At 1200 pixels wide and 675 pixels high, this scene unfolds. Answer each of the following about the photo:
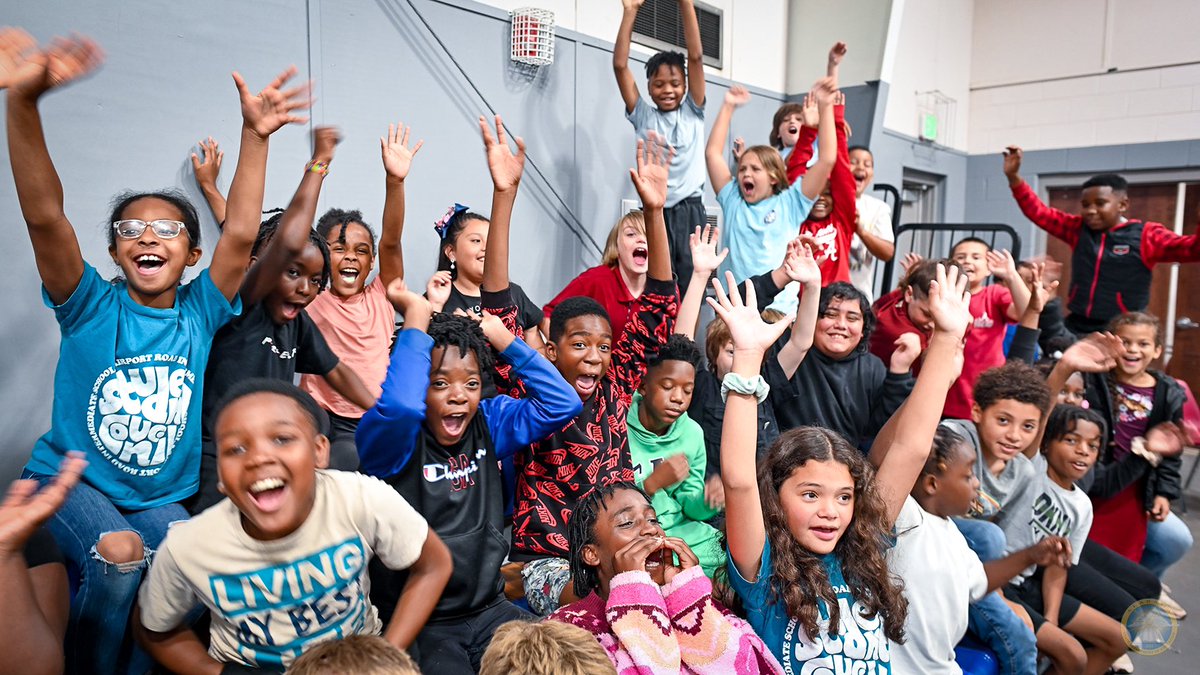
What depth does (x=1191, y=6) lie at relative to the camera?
6.51 metres

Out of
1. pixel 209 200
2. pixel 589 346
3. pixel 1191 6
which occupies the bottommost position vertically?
pixel 589 346

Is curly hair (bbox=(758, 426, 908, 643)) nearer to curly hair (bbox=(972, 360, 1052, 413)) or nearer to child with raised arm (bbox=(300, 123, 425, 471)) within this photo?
curly hair (bbox=(972, 360, 1052, 413))

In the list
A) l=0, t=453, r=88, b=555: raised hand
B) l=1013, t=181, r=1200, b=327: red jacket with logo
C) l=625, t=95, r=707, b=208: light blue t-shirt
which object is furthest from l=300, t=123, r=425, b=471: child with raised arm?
l=1013, t=181, r=1200, b=327: red jacket with logo

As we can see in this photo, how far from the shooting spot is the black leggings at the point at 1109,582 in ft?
8.28

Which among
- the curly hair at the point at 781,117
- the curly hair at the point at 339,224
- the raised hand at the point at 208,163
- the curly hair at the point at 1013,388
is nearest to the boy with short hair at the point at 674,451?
the curly hair at the point at 1013,388

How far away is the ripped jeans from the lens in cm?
156

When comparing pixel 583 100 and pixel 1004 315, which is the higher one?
pixel 583 100

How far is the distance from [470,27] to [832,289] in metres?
2.13

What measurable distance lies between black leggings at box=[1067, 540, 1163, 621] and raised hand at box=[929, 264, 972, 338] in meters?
1.25

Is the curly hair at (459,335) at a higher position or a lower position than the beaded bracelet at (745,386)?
higher

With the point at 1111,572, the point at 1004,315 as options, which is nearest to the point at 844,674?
the point at 1111,572

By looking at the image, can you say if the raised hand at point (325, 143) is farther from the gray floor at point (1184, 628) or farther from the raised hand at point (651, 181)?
the gray floor at point (1184, 628)

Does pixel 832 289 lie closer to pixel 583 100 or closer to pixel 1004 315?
pixel 1004 315

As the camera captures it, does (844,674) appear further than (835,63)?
No
